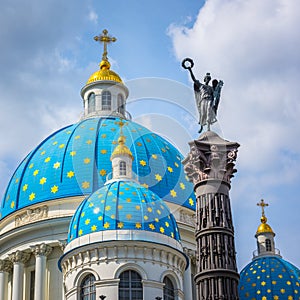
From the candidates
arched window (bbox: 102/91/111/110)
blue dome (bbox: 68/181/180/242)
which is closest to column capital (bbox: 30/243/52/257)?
blue dome (bbox: 68/181/180/242)

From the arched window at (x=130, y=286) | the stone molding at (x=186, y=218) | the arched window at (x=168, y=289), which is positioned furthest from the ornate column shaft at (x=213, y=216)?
the stone molding at (x=186, y=218)

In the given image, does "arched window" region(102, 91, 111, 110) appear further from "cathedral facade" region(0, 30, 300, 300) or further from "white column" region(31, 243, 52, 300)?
"white column" region(31, 243, 52, 300)

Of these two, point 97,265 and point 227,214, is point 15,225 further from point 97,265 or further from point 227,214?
point 227,214

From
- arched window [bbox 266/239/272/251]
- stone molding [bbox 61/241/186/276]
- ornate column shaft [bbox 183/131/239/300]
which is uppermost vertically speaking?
arched window [bbox 266/239/272/251]

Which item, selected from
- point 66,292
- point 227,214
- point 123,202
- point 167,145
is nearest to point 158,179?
point 167,145

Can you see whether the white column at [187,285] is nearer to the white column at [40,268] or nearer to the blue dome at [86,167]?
the blue dome at [86,167]

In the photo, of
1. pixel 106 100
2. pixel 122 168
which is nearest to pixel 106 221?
pixel 122 168

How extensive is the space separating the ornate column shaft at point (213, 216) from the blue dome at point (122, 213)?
47.2 feet

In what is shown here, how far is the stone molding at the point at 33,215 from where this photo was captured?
2073 inches

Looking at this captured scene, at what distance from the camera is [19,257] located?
2082 inches

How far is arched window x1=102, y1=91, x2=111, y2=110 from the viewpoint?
60269 millimetres

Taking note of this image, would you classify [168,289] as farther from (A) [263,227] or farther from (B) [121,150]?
(A) [263,227]

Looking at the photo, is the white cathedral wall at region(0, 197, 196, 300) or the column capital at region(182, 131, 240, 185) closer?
the column capital at region(182, 131, 240, 185)

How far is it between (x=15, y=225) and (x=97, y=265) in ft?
37.7
